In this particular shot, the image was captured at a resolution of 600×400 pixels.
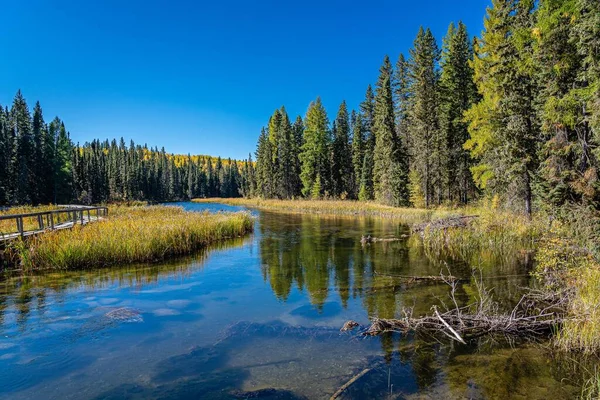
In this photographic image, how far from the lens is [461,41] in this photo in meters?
38.4

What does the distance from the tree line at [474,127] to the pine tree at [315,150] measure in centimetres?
19

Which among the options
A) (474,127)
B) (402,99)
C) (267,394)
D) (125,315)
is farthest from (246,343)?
(402,99)

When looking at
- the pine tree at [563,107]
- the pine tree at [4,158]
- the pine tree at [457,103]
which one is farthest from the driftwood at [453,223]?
the pine tree at [4,158]

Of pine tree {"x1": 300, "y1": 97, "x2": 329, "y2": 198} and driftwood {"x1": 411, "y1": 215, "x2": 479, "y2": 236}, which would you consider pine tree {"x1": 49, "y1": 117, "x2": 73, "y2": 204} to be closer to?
pine tree {"x1": 300, "y1": 97, "x2": 329, "y2": 198}

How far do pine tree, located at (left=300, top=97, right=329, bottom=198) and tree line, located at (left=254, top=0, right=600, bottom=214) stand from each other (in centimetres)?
19

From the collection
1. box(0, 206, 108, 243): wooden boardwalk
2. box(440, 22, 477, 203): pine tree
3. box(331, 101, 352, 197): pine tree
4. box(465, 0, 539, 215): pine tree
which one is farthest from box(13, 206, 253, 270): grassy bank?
box(331, 101, 352, 197): pine tree

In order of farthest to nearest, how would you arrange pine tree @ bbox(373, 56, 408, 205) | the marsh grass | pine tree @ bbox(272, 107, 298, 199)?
pine tree @ bbox(272, 107, 298, 199) → pine tree @ bbox(373, 56, 408, 205) → the marsh grass

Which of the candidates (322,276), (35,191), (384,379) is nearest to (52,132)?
(35,191)

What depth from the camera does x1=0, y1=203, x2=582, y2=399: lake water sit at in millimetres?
5895

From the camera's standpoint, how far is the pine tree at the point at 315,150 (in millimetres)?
62469

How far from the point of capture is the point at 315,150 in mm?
62375

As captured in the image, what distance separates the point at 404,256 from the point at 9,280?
616 inches

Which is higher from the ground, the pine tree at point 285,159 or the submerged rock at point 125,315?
the pine tree at point 285,159

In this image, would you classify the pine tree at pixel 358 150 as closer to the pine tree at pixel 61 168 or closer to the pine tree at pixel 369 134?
the pine tree at pixel 369 134
